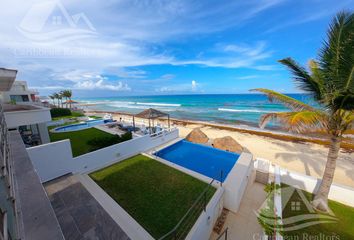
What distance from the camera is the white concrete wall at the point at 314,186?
6.18 m

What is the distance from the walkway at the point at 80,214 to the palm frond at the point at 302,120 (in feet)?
19.0

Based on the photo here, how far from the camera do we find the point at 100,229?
384cm

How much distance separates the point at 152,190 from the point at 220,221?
2.77 m

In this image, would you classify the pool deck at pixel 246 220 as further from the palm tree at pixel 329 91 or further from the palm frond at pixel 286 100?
the palm frond at pixel 286 100

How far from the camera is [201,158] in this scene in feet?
29.7

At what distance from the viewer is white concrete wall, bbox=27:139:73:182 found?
542 cm

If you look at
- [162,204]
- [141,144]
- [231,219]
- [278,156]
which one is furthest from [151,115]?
[278,156]

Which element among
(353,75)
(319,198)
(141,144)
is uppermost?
(353,75)

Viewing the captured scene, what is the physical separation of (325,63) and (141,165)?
7.94 metres

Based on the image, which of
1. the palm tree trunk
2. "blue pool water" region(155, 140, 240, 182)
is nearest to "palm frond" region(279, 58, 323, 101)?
the palm tree trunk

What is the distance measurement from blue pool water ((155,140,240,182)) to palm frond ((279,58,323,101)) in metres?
4.81

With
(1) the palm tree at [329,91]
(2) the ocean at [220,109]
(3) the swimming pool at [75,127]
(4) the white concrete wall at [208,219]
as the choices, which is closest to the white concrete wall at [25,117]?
(3) the swimming pool at [75,127]

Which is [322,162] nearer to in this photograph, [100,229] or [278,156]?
[278,156]

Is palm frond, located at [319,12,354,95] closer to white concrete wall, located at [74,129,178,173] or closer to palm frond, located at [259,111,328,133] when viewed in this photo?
palm frond, located at [259,111,328,133]
